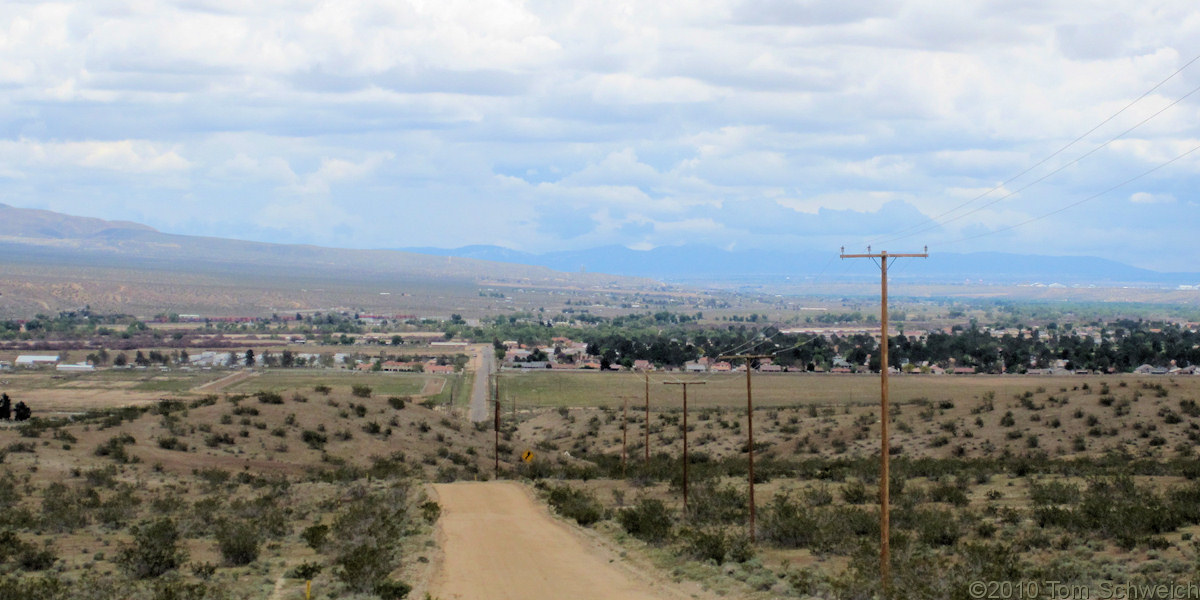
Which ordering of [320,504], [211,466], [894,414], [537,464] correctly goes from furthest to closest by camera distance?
1. [894,414]
2. [537,464]
3. [211,466]
4. [320,504]

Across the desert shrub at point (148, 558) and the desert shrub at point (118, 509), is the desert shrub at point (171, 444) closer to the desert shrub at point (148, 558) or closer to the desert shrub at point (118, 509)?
the desert shrub at point (118, 509)

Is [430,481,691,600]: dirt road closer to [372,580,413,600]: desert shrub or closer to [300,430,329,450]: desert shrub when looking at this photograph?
[372,580,413,600]: desert shrub

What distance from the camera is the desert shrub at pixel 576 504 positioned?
104 ft

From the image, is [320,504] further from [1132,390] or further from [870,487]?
[1132,390]

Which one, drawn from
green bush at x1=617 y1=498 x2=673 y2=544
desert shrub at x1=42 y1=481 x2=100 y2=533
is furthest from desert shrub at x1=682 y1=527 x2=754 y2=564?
desert shrub at x1=42 y1=481 x2=100 y2=533

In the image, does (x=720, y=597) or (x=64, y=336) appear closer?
(x=720, y=597)

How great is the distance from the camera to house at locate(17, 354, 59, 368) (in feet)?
395

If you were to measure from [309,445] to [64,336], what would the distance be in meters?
129

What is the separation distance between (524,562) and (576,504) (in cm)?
788

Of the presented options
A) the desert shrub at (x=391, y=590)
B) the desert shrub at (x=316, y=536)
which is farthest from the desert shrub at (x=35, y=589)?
the desert shrub at (x=316, y=536)

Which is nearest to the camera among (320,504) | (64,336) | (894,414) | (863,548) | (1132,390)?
(863,548)

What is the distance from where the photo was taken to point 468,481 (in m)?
45.2

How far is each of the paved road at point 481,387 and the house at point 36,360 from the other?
4615cm

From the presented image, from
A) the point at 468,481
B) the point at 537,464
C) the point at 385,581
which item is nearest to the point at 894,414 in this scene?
the point at 537,464
